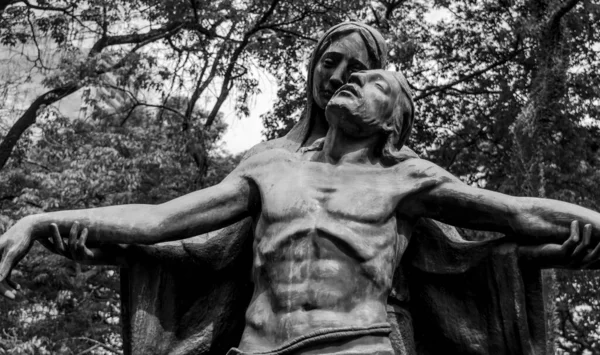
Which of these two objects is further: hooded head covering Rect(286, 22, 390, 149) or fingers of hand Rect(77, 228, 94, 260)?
hooded head covering Rect(286, 22, 390, 149)

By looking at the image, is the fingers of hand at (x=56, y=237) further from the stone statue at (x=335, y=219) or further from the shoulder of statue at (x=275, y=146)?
the shoulder of statue at (x=275, y=146)

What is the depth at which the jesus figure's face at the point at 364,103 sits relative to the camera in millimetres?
4535

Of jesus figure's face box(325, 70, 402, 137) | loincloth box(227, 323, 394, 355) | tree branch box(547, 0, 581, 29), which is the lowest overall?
loincloth box(227, 323, 394, 355)

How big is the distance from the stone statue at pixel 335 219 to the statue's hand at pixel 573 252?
0.5 inches

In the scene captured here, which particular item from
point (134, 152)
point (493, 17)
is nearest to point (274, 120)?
point (134, 152)

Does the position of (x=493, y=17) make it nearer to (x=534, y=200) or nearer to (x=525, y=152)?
(x=525, y=152)

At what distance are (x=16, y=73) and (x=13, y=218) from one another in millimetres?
2640

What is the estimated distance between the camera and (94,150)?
14000 millimetres

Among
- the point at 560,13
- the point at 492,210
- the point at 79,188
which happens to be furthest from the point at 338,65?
the point at 560,13

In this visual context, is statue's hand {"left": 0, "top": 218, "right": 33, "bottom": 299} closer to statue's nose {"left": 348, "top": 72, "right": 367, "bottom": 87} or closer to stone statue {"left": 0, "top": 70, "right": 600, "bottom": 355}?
stone statue {"left": 0, "top": 70, "right": 600, "bottom": 355}

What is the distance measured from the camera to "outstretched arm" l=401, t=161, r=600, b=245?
4297 millimetres

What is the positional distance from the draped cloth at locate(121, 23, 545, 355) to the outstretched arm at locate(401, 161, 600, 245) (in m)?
0.16

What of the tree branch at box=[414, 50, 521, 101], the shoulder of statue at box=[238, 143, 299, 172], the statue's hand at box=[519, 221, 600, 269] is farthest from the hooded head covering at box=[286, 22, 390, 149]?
the tree branch at box=[414, 50, 521, 101]

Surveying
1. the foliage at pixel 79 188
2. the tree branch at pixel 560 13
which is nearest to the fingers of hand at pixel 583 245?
the foliage at pixel 79 188
